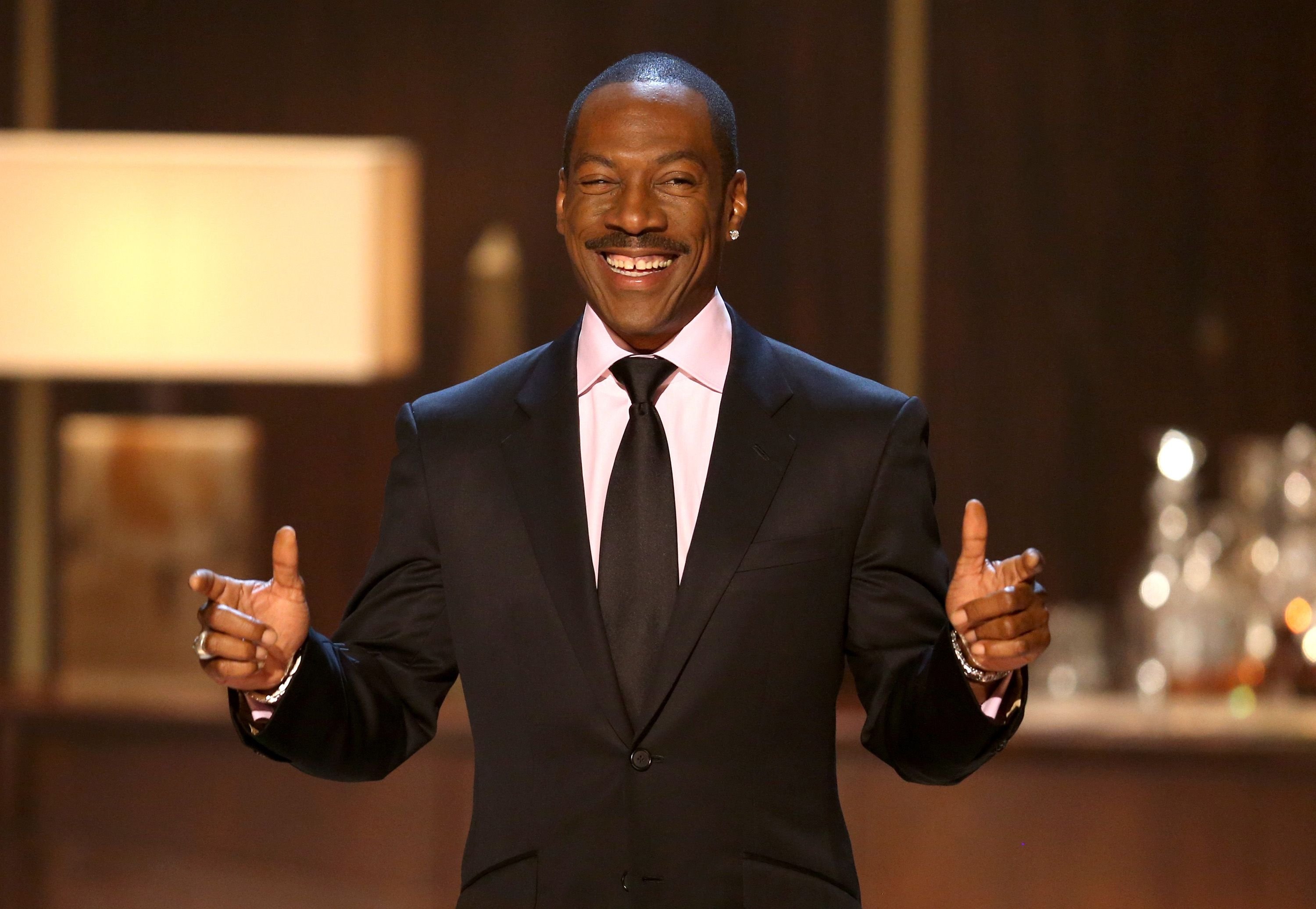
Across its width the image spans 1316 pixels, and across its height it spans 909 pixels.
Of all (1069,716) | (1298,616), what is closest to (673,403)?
Result: (1069,716)

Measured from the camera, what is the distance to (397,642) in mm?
1516

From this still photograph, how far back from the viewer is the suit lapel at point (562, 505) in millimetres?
1367

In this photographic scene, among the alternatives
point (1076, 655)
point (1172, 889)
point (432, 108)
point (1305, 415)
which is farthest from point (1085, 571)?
point (432, 108)

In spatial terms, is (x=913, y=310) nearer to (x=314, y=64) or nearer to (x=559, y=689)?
(x=314, y=64)

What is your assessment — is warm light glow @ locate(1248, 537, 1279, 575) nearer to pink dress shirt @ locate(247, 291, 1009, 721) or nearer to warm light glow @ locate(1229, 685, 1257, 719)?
warm light glow @ locate(1229, 685, 1257, 719)

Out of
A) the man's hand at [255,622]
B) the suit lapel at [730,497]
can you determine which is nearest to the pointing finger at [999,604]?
the suit lapel at [730,497]

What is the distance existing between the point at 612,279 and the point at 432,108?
2.21 meters

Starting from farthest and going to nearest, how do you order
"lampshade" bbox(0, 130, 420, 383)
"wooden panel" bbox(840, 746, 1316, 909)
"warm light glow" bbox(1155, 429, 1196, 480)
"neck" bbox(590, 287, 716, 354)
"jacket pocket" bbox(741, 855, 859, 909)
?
"warm light glow" bbox(1155, 429, 1196, 480)
"lampshade" bbox(0, 130, 420, 383)
"wooden panel" bbox(840, 746, 1316, 909)
"neck" bbox(590, 287, 716, 354)
"jacket pocket" bbox(741, 855, 859, 909)

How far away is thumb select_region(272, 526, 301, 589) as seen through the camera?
137cm

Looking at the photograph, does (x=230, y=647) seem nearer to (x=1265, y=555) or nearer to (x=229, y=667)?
(x=229, y=667)

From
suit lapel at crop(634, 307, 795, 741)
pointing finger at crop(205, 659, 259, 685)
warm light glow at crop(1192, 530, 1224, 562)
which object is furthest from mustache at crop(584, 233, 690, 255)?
warm light glow at crop(1192, 530, 1224, 562)

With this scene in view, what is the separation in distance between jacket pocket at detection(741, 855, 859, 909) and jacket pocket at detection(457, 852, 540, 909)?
0.18m

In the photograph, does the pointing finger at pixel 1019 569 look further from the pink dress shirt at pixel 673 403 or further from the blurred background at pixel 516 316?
the blurred background at pixel 516 316

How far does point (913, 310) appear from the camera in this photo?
3.41 meters
